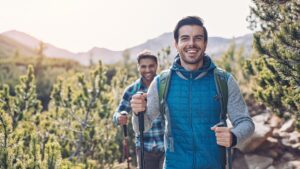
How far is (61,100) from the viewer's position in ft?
33.1

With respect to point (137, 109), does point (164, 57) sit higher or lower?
higher

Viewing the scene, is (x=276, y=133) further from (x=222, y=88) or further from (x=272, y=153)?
(x=222, y=88)

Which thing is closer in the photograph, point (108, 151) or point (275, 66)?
point (275, 66)

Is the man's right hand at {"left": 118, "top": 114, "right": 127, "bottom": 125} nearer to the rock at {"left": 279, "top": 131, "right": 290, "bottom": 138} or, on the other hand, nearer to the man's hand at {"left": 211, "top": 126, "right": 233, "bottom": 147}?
the man's hand at {"left": 211, "top": 126, "right": 233, "bottom": 147}

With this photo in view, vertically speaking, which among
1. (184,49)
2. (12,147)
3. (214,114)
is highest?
(184,49)

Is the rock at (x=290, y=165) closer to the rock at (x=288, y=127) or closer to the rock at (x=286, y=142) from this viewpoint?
the rock at (x=286, y=142)

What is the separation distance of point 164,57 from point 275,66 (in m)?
7.73

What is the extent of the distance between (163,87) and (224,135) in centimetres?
62

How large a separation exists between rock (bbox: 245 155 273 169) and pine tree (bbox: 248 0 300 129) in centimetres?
286

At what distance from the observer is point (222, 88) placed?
9.66 feet

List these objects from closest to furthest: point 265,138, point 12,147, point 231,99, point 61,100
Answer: point 231,99 → point 12,147 → point 265,138 → point 61,100

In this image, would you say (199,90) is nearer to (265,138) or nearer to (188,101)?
(188,101)

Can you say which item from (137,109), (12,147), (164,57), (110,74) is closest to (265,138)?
(164,57)

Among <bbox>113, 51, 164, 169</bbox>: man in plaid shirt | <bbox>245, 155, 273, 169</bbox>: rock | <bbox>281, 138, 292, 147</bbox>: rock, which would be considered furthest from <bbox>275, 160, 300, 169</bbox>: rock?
<bbox>113, 51, 164, 169</bbox>: man in plaid shirt
